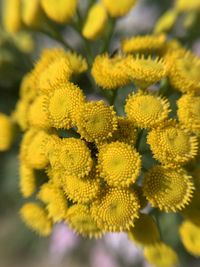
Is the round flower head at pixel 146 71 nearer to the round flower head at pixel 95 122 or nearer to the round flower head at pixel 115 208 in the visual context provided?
the round flower head at pixel 95 122

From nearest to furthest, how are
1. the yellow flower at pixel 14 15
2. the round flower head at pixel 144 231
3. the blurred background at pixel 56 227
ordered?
1. the round flower head at pixel 144 231
2. the yellow flower at pixel 14 15
3. the blurred background at pixel 56 227

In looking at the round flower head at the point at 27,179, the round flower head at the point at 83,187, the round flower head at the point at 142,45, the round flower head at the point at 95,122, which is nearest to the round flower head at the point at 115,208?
the round flower head at the point at 83,187

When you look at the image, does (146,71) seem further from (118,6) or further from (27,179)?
(27,179)

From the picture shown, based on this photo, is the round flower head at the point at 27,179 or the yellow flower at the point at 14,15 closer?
the round flower head at the point at 27,179

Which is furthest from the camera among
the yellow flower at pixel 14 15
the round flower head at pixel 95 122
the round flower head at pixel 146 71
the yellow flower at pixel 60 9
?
the yellow flower at pixel 14 15

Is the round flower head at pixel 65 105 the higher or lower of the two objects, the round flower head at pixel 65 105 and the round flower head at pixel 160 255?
the higher

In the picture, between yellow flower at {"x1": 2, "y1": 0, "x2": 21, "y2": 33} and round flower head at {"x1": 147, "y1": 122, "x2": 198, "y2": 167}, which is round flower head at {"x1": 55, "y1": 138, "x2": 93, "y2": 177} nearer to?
round flower head at {"x1": 147, "y1": 122, "x2": 198, "y2": 167}

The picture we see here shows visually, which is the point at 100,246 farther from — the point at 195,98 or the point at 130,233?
the point at 195,98
